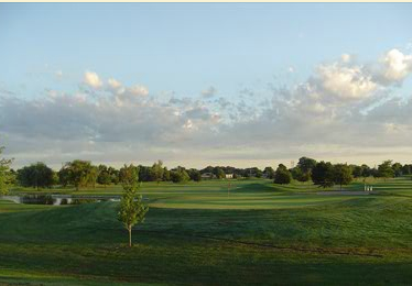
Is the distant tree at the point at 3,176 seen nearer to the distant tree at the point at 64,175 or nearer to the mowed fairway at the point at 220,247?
the mowed fairway at the point at 220,247

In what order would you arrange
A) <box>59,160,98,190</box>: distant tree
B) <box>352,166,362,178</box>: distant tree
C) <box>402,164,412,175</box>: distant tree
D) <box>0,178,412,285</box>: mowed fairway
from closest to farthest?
1. <box>0,178,412,285</box>: mowed fairway
2. <box>59,160,98,190</box>: distant tree
3. <box>352,166,362,178</box>: distant tree
4. <box>402,164,412,175</box>: distant tree

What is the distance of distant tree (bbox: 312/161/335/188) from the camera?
84750 mm

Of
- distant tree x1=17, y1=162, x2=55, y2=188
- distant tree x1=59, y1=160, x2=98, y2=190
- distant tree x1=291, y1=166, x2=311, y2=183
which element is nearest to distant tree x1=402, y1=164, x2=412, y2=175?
distant tree x1=291, y1=166, x2=311, y2=183

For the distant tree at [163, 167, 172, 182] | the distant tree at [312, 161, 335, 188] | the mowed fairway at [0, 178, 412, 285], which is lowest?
the mowed fairway at [0, 178, 412, 285]

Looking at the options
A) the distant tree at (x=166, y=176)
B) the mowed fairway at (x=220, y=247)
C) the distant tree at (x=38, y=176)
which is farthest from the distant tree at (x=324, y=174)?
the distant tree at (x=166, y=176)

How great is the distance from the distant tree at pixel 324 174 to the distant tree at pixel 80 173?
199 feet

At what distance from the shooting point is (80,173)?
124m

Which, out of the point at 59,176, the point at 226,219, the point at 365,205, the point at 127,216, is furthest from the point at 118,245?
the point at 59,176

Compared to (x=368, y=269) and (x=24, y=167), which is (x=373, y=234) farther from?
(x=24, y=167)

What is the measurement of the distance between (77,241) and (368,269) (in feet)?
63.6

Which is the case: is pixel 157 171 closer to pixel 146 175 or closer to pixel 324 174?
pixel 146 175

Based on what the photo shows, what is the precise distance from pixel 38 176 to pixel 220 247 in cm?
11087

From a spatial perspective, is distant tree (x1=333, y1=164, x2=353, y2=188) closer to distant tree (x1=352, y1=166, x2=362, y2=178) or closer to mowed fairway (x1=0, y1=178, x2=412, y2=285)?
mowed fairway (x1=0, y1=178, x2=412, y2=285)

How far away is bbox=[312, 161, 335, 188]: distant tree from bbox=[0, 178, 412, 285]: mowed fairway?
41862 mm
